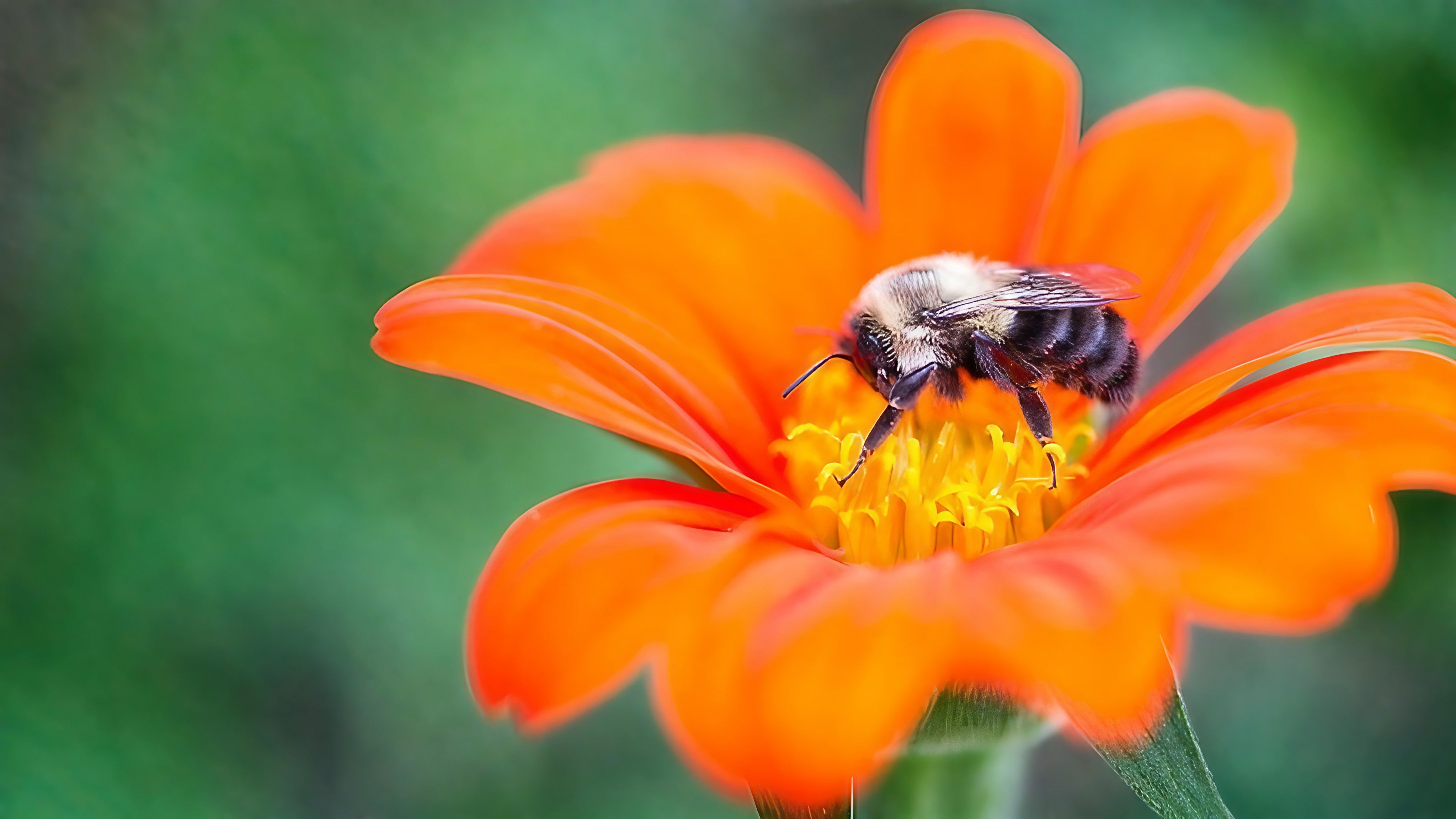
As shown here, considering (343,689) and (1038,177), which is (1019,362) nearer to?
(1038,177)

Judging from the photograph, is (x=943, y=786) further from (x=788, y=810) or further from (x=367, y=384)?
(x=367, y=384)

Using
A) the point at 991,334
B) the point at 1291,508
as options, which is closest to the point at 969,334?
the point at 991,334

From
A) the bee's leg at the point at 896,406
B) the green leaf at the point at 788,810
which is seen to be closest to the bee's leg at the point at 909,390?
the bee's leg at the point at 896,406

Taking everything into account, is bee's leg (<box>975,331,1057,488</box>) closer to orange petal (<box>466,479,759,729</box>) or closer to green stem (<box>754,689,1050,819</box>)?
green stem (<box>754,689,1050,819</box>)

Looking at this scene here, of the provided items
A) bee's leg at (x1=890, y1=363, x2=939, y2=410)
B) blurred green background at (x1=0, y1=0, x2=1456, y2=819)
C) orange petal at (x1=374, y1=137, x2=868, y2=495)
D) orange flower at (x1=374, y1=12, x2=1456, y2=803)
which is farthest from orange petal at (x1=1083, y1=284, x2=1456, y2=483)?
blurred green background at (x1=0, y1=0, x2=1456, y2=819)

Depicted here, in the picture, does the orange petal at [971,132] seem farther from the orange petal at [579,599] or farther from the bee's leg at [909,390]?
the orange petal at [579,599]

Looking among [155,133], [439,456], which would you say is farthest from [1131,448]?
[155,133]
